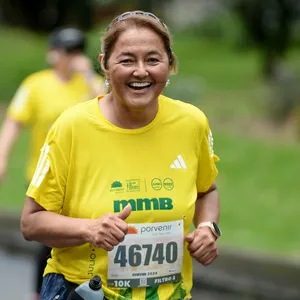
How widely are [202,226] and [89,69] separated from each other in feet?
10.9

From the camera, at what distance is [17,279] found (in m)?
8.54

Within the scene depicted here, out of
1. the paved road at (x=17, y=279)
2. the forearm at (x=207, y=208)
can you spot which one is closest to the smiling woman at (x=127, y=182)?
the forearm at (x=207, y=208)

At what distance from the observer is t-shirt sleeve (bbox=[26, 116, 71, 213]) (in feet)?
11.6

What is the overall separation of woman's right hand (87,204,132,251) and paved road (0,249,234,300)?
13.9 ft

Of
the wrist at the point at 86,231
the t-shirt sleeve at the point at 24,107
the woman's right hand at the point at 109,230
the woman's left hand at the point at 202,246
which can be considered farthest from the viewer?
the t-shirt sleeve at the point at 24,107

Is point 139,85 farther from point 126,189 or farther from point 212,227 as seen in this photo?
point 212,227

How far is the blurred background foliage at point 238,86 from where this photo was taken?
995cm

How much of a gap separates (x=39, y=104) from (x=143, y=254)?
10.4 feet

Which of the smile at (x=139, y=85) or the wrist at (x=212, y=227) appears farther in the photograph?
the wrist at (x=212, y=227)

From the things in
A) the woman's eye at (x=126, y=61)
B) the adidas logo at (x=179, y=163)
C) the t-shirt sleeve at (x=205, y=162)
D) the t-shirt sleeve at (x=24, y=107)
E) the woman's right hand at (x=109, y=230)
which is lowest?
the woman's right hand at (x=109, y=230)

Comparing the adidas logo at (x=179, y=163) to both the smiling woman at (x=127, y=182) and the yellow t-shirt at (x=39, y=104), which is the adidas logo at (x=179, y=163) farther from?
the yellow t-shirt at (x=39, y=104)

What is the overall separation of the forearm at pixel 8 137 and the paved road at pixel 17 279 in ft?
4.96

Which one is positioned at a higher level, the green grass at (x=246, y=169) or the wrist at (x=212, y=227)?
the green grass at (x=246, y=169)

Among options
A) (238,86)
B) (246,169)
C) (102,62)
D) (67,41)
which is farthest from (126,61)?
(238,86)
